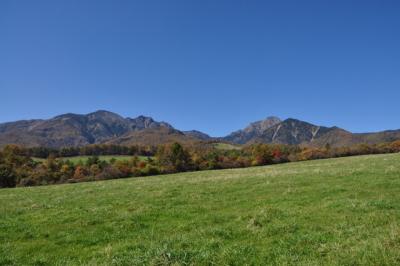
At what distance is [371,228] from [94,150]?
186 m

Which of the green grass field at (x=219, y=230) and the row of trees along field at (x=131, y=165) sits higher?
the row of trees along field at (x=131, y=165)

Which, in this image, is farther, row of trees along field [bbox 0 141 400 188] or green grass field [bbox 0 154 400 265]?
row of trees along field [bbox 0 141 400 188]

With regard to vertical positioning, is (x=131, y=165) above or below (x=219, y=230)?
above

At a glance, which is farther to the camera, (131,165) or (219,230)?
(131,165)

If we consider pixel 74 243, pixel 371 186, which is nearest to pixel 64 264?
pixel 74 243

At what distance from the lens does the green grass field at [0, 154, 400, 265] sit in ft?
30.9

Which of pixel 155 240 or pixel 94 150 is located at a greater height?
pixel 94 150

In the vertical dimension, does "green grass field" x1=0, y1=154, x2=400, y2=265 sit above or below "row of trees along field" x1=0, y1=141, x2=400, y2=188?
below

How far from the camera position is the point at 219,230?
12.4 meters

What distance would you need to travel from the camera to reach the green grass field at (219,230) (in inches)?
371

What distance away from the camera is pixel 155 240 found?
1191cm

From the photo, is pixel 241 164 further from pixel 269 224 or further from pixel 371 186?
pixel 269 224

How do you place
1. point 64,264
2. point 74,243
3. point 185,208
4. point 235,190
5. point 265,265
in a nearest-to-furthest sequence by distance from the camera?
point 265,265 → point 64,264 → point 74,243 → point 185,208 → point 235,190

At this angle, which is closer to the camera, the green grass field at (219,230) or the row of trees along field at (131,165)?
the green grass field at (219,230)
